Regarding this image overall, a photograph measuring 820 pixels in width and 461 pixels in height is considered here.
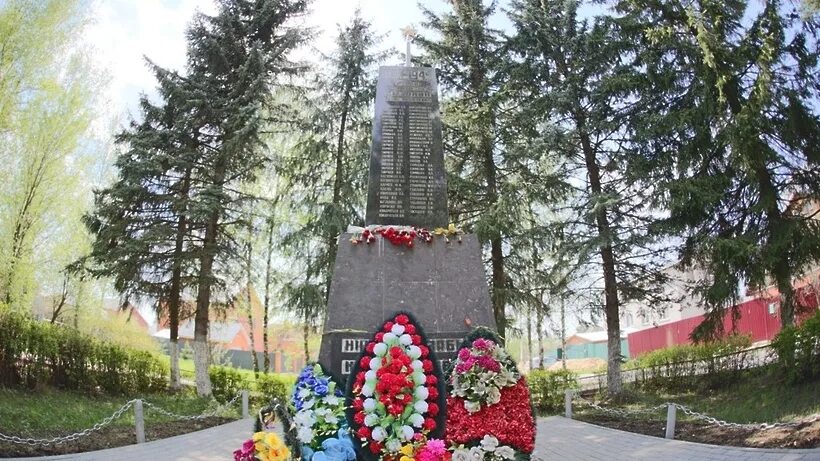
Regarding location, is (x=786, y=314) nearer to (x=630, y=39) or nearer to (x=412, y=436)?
(x=630, y=39)

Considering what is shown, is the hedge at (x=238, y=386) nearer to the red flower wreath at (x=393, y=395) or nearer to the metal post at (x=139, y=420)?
the metal post at (x=139, y=420)

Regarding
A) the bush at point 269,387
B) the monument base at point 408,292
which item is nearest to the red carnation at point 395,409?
the monument base at point 408,292

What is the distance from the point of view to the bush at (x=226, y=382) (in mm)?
16859

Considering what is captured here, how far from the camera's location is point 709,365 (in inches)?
564

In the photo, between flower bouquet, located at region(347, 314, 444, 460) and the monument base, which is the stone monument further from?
flower bouquet, located at region(347, 314, 444, 460)

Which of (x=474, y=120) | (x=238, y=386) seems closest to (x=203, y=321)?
(x=238, y=386)

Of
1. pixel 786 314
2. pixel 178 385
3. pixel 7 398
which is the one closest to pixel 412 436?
pixel 7 398

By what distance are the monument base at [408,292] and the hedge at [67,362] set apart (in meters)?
8.40

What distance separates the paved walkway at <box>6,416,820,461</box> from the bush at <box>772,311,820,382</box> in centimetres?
372

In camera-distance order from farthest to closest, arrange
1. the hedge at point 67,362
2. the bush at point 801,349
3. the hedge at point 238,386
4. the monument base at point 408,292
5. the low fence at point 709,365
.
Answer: the hedge at point 238,386 < the low fence at point 709,365 < the hedge at point 67,362 < the bush at point 801,349 < the monument base at point 408,292

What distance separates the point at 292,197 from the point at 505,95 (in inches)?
293

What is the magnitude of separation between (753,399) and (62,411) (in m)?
13.3

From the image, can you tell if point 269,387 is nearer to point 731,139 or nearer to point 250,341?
point 250,341

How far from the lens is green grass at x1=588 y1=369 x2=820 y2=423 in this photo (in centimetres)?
947
